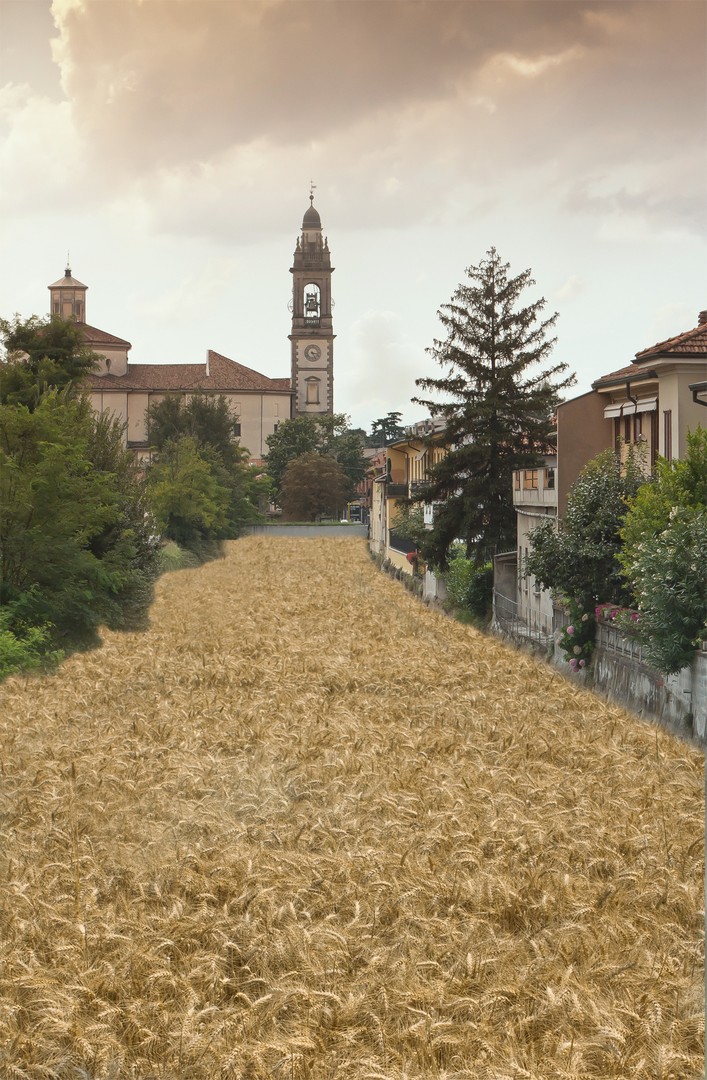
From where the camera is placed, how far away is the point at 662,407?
1003 inches

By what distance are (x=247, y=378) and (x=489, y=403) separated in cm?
10072

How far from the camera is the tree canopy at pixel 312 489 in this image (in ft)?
341

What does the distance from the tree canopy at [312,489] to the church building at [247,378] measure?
19.5m

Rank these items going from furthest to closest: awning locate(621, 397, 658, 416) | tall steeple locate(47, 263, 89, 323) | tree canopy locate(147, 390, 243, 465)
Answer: tall steeple locate(47, 263, 89, 323) → tree canopy locate(147, 390, 243, 465) → awning locate(621, 397, 658, 416)

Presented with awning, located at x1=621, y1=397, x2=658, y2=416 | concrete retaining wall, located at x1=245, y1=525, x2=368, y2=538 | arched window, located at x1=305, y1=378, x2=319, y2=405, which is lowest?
concrete retaining wall, located at x1=245, y1=525, x2=368, y2=538

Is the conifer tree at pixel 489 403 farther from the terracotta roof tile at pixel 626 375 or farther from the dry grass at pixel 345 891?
the dry grass at pixel 345 891

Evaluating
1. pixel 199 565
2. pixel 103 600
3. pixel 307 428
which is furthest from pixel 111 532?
pixel 307 428

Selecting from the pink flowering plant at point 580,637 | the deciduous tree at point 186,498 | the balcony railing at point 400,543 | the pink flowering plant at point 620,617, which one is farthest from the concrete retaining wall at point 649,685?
the deciduous tree at point 186,498

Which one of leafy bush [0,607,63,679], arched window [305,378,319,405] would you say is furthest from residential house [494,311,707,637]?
arched window [305,378,319,405]

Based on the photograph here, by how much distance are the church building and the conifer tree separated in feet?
278

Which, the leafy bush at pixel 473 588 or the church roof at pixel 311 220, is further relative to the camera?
the leafy bush at pixel 473 588

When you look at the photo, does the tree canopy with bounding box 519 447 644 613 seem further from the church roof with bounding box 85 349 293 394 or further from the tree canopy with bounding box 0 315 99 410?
the church roof with bounding box 85 349 293 394

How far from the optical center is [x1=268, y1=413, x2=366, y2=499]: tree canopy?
366ft

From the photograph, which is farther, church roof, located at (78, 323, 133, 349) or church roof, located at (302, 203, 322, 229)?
church roof, located at (78, 323, 133, 349)
